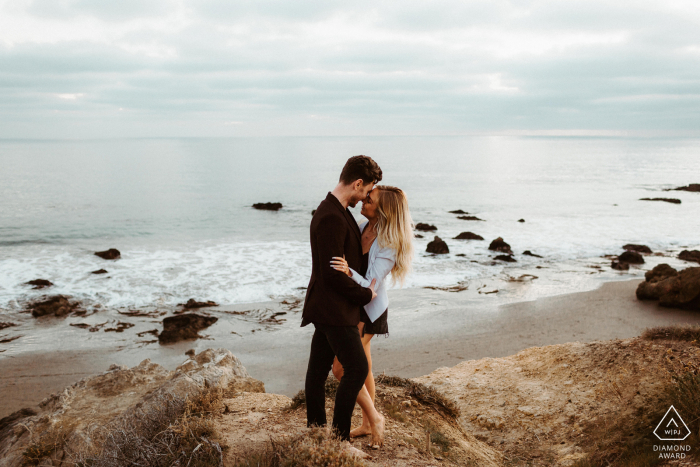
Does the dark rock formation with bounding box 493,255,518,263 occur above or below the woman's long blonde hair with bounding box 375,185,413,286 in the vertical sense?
below

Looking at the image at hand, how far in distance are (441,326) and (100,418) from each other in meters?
7.67

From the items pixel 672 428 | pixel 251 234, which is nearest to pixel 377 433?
pixel 672 428

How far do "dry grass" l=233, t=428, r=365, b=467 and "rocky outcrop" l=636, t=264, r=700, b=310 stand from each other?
38.9 ft

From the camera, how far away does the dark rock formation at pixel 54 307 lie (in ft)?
38.9

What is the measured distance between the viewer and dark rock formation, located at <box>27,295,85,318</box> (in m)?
11.9

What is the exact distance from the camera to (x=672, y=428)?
412 cm

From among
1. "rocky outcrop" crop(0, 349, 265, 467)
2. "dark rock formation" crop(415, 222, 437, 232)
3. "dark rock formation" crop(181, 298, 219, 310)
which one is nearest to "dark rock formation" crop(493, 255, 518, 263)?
"dark rock formation" crop(415, 222, 437, 232)

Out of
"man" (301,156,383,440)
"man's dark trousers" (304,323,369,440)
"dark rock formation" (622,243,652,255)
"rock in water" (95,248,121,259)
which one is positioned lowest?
"rock in water" (95,248,121,259)

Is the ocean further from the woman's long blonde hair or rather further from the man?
the woman's long blonde hair

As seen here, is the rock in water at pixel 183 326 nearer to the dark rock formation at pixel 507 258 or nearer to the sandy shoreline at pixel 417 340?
the sandy shoreline at pixel 417 340

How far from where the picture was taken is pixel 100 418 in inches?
207

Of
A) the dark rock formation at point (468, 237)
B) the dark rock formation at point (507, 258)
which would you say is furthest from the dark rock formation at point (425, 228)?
the dark rock formation at point (507, 258)

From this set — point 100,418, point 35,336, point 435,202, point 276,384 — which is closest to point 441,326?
point 276,384

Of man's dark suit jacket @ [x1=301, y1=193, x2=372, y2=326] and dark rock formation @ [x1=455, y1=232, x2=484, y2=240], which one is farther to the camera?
dark rock formation @ [x1=455, y1=232, x2=484, y2=240]
